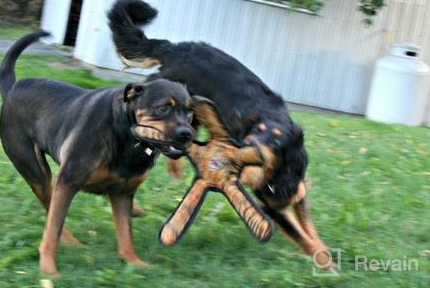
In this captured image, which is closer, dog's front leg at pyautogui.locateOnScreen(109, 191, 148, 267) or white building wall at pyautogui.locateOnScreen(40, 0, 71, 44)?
dog's front leg at pyautogui.locateOnScreen(109, 191, 148, 267)

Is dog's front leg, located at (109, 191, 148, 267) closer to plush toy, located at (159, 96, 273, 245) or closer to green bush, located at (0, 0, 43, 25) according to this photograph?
plush toy, located at (159, 96, 273, 245)

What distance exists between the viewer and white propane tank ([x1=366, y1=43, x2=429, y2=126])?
11.6 metres

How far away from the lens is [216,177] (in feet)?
14.2

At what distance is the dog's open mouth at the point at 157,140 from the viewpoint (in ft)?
13.1

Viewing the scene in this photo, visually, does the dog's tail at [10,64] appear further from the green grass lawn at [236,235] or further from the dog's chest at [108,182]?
the dog's chest at [108,182]

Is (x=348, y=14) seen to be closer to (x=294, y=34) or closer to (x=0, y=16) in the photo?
(x=294, y=34)

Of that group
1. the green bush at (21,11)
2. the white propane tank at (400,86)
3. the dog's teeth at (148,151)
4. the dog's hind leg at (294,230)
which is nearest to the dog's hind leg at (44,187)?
the dog's teeth at (148,151)

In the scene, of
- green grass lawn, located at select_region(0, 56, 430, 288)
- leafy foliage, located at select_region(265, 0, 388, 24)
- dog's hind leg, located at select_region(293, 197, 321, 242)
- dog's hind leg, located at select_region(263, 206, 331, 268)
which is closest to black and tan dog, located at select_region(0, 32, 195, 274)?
green grass lawn, located at select_region(0, 56, 430, 288)

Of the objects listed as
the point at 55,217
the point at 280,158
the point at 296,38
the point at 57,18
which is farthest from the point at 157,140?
the point at 57,18

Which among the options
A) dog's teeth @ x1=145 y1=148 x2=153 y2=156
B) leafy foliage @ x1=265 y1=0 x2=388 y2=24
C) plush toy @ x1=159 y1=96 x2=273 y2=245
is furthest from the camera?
leafy foliage @ x1=265 y1=0 x2=388 y2=24

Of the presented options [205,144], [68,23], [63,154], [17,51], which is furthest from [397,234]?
[68,23]

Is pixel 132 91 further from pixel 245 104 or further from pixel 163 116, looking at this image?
pixel 245 104

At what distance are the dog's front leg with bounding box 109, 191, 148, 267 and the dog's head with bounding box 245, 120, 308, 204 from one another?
85 centimetres

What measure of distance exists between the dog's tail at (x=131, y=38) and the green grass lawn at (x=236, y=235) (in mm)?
1159
